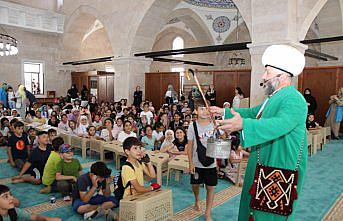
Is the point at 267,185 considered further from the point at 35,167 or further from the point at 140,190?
the point at 35,167

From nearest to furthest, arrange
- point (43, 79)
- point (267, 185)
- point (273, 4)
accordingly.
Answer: point (267, 185)
point (273, 4)
point (43, 79)

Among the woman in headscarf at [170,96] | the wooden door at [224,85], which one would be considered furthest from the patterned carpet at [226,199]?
the woman in headscarf at [170,96]

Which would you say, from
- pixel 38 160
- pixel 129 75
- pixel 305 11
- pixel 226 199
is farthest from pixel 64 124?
pixel 305 11

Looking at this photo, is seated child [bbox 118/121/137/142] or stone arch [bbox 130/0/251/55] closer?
seated child [bbox 118/121/137/142]

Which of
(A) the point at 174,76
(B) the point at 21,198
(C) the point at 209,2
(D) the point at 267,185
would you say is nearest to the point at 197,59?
(C) the point at 209,2

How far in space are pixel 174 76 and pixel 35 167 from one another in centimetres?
824

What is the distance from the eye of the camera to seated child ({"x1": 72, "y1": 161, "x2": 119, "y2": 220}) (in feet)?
12.0

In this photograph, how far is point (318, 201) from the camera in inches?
172

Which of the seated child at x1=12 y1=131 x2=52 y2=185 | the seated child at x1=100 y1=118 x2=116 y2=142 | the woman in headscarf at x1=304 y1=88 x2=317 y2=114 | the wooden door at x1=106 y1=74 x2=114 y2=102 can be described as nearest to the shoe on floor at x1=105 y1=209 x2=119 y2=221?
the seated child at x1=12 y1=131 x2=52 y2=185

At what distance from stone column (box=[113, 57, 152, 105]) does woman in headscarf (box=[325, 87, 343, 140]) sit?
731 centimetres

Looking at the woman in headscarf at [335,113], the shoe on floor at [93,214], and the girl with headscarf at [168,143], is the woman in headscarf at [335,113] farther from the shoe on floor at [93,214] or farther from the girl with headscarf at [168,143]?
the shoe on floor at [93,214]

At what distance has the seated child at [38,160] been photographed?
4980 mm

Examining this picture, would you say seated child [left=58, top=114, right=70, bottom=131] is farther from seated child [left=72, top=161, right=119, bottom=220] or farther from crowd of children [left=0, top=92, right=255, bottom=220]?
seated child [left=72, top=161, right=119, bottom=220]

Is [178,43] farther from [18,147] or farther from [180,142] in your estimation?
[18,147]
